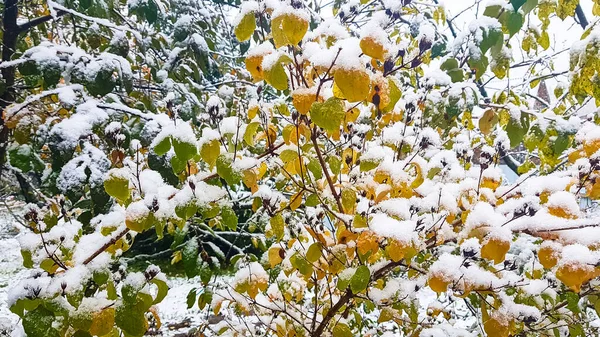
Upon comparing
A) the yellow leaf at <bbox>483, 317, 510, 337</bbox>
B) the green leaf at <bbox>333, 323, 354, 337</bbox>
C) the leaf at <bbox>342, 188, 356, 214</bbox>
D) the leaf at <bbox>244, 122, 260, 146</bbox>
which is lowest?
the green leaf at <bbox>333, 323, 354, 337</bbox>

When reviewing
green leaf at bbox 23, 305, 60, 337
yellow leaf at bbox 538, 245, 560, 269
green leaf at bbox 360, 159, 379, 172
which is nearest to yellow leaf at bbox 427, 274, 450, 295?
yellow leaf at bbox 538, 245, 560, 269

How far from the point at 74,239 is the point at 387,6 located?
1285mm

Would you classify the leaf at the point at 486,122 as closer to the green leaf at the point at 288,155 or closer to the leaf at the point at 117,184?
the green leaf at the point at 288,155

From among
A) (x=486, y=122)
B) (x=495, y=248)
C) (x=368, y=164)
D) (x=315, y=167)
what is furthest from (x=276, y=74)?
(x=486, y=122)

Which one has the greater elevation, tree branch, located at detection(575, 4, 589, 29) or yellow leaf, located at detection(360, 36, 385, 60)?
tree branch, located at detection(575, 4, 589, 29)

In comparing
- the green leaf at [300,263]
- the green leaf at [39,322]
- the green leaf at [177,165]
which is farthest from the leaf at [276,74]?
the green leaf at [39,322]

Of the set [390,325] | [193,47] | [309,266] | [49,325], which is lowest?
[390,325]

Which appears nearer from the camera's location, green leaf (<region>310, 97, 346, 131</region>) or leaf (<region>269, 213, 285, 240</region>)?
green leaf (<region>310, 97, 346, 131</region>)

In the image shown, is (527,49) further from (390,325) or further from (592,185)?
(390,325)

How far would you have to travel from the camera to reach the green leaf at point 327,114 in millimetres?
902

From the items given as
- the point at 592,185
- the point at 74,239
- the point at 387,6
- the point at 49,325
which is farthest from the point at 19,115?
the point at 592,185

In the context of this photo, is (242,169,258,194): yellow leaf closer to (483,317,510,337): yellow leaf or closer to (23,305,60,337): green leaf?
(23,305,60,337): green leaf

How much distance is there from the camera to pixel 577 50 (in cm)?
135

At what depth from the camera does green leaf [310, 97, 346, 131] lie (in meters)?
0.90
